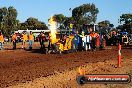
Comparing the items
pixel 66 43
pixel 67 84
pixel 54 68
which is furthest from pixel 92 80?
pixel 66 43

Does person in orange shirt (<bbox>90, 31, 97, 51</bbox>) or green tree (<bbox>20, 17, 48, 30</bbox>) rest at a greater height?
green tree (<bbox>20, 17, 48, 30</bbox>)

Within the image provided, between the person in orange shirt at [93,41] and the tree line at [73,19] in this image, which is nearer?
the person in orange shirt at [93,41]

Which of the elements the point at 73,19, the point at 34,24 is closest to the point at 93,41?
the point at 73,19

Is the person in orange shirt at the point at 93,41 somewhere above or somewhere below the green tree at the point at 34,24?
below

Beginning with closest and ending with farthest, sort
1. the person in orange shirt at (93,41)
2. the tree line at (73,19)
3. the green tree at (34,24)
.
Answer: the person in orange shirt at (93,41), the tree line at (73,19), the green tree at (34,24)

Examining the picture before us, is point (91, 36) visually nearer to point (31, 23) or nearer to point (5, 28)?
point (5, 28)

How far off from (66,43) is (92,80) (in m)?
17.4

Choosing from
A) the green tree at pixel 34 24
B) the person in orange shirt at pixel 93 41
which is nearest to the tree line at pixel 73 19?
the green tree at pixel 34 24

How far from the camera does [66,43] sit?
2591 centimetres

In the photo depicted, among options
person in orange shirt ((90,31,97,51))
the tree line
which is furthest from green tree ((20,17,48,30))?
person in orange shirt ((90,31,97,51))

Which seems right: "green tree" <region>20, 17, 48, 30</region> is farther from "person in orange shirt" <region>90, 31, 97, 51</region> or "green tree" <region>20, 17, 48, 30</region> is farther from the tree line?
"person in orange shirt" <region>90, 31, 97, 51</region>

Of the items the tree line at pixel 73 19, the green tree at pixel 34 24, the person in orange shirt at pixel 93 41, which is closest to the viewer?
the person in orange shirt at pixel 93 41

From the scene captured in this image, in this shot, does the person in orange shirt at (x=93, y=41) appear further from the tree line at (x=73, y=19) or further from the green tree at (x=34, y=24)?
the green tree at (x=34, y=24)

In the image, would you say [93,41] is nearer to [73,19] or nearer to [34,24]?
[73,19]
